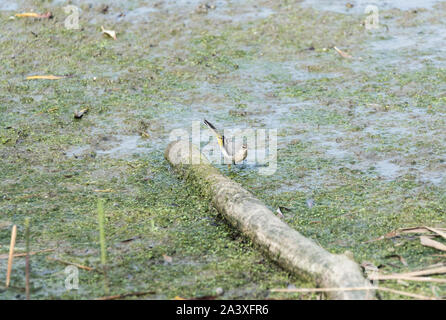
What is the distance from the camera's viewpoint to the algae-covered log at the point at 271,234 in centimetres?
305

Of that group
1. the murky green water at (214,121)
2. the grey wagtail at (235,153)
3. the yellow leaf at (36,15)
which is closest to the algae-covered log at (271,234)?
the murky green water at (214,121)

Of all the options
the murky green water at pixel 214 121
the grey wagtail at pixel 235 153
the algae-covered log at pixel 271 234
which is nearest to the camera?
the algae-covered log at pixel 271 234

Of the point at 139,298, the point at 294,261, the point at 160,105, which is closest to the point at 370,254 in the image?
the point at 294,261

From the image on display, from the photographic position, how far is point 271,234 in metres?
3.51

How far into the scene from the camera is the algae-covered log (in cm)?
305

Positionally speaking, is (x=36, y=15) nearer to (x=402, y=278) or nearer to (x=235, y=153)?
(x=235, y=153)

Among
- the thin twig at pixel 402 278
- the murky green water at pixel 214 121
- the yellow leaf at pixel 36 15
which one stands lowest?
the murky green water at pixel 214 121

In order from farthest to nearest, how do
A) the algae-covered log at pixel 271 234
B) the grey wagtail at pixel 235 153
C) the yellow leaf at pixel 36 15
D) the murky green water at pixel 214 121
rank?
1. the yellow leaf at pixel 36 15
2. the grey wagtail at pixel 235 153
3. the murky green water at pixel 214 121
4. the algae-covered log at pixel 271 234

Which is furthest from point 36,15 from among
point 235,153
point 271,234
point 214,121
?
point 271,234

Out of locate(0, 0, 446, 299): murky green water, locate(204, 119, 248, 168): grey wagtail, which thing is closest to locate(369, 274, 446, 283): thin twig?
locate(0, 0, 446, 299): murky green water

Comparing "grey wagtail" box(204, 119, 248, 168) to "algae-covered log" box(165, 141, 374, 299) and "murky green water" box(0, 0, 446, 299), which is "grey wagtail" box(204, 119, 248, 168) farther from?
"algae-covered log" box(165, 141, 374, 299)

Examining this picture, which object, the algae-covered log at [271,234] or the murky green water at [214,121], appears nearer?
the algae-covered log at [271,234]

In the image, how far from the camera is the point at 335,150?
5.00 m

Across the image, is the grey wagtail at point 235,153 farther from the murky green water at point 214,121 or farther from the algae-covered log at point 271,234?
the algae-covered log at point 271,234
